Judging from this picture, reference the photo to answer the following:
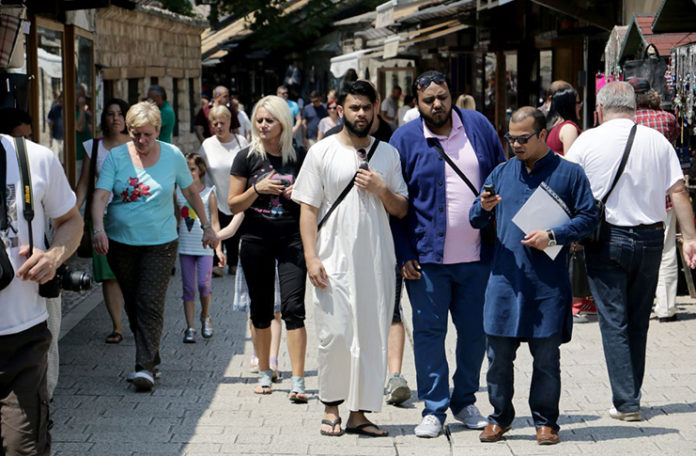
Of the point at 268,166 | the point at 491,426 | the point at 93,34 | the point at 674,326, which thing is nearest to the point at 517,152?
the point at 491,426

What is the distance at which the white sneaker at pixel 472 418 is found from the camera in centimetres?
644

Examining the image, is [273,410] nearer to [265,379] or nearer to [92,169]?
[265,379]

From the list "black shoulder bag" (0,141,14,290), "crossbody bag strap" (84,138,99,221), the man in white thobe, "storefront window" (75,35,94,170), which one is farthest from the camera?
"storefront window" (75,35,94,170)

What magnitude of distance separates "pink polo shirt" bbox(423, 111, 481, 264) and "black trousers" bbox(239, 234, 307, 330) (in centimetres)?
117

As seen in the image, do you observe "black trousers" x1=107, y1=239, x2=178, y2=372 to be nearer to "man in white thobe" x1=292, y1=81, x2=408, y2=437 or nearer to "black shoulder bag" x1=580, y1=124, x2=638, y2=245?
"man in white thobe" x1=292, y1=81, x2=408, y2=437

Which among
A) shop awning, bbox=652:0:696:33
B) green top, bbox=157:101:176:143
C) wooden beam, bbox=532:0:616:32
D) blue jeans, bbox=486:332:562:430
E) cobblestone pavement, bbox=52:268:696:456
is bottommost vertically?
cobblestone pavement, bbox=52:268:696:456

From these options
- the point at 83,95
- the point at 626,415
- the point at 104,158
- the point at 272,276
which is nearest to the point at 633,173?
the point at 626,415

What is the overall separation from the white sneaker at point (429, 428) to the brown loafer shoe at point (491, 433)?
0.80 feet

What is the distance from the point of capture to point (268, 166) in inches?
288

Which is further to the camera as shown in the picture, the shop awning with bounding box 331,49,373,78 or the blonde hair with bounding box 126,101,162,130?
the shop awning with bounding box 331,49,373,78

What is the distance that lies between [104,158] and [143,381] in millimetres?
2104

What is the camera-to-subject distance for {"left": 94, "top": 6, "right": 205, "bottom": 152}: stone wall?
17609 millimetres

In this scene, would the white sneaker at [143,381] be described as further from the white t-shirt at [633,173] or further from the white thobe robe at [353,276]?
the white t-shirt at [633,173]

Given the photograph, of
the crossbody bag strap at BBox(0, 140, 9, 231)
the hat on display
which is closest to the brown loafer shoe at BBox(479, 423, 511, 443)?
the crossbody bag strap at BBox(0, 140, 9, 231)
